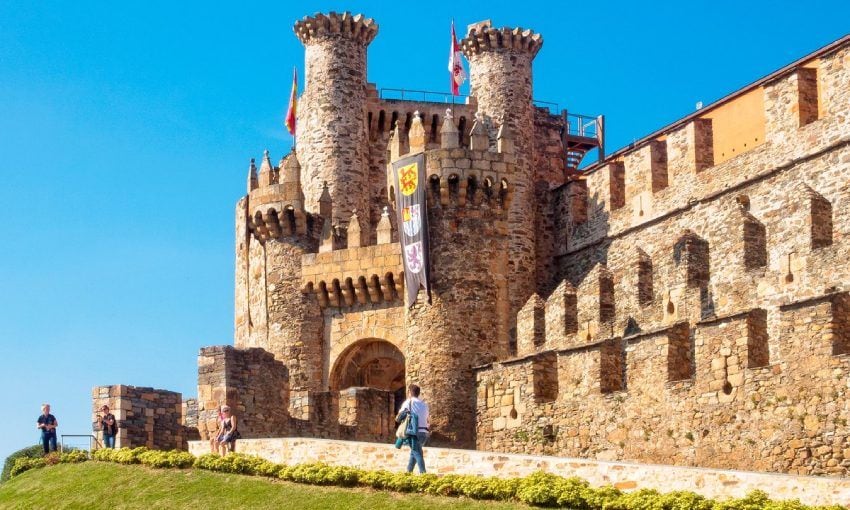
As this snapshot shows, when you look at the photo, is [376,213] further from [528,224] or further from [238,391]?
[238,391]

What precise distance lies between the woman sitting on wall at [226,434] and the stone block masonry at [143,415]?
146 inches

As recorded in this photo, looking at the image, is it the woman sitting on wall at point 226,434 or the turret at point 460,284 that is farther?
the turret at point 460,284

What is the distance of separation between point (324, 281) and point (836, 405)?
21636 mm

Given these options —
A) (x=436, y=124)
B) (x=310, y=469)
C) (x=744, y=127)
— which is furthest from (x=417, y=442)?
(x=436, y=124)

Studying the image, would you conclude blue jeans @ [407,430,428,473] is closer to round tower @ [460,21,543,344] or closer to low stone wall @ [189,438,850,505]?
low stone wall @ [189,438,850,505]

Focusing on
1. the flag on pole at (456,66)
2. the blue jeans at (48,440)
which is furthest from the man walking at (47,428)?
the flag on pole at (456,66)

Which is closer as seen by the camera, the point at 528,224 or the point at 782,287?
the point at 782,287

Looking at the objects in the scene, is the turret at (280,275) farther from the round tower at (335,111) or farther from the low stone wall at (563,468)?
the low stone wall at (563,468)

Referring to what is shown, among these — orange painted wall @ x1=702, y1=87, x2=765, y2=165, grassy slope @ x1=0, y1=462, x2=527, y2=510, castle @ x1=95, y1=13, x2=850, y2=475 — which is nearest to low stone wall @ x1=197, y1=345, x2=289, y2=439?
castle @ x1=95, y1=13, x2=850, y2=475

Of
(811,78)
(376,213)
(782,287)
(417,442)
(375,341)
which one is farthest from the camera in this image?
(376,213)

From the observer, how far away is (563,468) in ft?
125

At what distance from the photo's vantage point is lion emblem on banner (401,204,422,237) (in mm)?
54438

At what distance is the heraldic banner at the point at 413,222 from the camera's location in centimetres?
5406

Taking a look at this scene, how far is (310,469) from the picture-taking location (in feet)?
138
